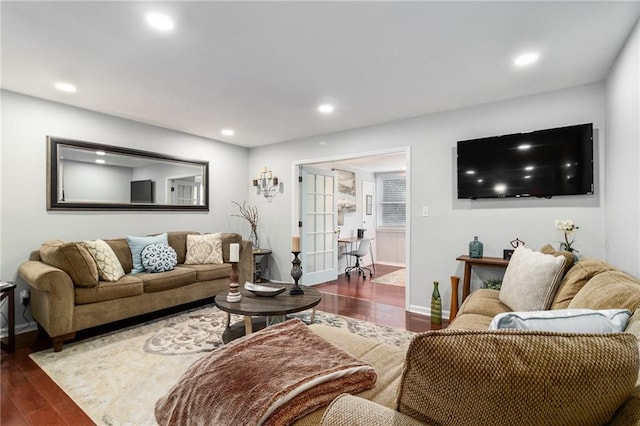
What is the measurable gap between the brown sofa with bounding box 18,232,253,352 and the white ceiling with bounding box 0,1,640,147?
1.59 m

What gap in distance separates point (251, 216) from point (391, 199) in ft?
12.2

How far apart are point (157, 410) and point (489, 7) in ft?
8.55

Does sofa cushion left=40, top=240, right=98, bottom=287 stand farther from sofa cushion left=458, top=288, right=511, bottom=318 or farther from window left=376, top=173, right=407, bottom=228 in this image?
window left=376, top=173, right=407, bottom=228

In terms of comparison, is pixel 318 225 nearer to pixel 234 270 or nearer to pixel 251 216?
pixel 251 216

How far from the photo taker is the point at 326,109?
3.53 m

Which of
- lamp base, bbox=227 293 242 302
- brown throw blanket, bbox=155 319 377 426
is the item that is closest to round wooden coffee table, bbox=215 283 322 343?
lamp base, bbox=227 293 242 302

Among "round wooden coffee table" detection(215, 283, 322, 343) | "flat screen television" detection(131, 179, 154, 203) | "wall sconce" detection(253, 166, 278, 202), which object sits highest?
"wall sconce" detection(253, 166, 278, 202)

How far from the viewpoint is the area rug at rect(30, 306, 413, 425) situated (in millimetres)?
1921

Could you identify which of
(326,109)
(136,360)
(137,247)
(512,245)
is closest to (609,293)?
(512,245)

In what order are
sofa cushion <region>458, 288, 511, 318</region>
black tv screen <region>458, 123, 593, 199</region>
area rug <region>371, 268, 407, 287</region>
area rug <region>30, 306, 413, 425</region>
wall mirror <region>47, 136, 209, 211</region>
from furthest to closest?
area rug <region>371, 268, 407, 287</region> < wall mirror <region>47, 136, 209, 211</region> < black tv screen <region>458, 123, 593, 199</region> < sofa cushion <region>458, 288, 511, 318</region> < area rug <region>30, 306, 413, 425</region>

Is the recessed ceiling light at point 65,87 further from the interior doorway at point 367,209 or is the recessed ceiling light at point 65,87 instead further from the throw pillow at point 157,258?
the interior doorway at point 367,209

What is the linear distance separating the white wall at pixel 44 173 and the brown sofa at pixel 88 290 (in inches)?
8.7

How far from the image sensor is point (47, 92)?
119 inches

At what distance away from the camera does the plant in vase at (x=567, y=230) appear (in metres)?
2.72
